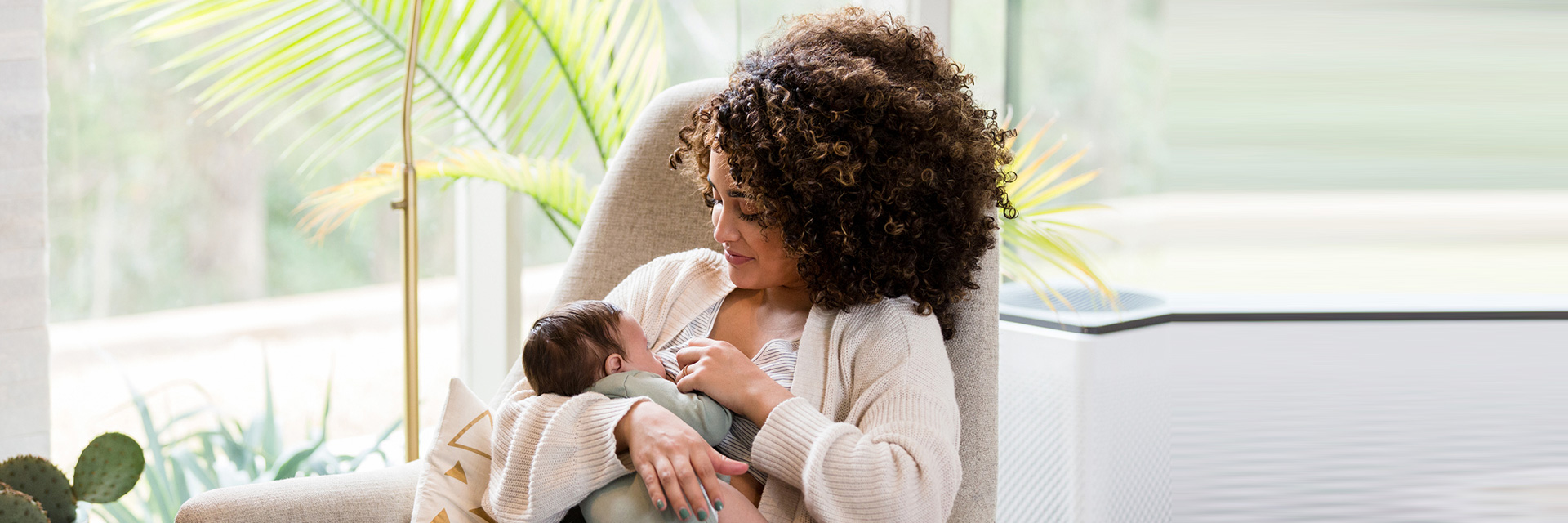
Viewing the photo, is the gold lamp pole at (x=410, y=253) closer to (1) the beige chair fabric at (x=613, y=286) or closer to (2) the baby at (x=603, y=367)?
(1) the beige chair fabric at (x=613, y=286)

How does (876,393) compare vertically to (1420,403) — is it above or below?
above

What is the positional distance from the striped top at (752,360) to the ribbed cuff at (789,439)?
7 centimetres

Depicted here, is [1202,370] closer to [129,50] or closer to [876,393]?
[876,393]

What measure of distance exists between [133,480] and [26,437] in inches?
29.6

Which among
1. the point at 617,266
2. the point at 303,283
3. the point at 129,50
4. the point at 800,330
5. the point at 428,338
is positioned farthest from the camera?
the point at 428,338

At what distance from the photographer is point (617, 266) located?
1592 millimetres

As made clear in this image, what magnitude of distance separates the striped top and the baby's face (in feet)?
0.14

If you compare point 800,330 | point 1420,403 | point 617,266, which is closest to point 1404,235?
point 1420,403

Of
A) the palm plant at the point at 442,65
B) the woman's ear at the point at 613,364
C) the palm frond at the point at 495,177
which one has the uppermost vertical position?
the palm plant at the point at 442,65

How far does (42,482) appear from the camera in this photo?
1312mm

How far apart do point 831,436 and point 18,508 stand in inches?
38.0

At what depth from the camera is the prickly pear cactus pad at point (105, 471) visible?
1362 millimetres

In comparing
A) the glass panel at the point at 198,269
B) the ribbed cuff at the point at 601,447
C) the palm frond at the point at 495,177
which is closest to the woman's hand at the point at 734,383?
the ribbed cuff at the point at 601,447

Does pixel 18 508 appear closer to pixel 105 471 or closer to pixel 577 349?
pixel 105 471
